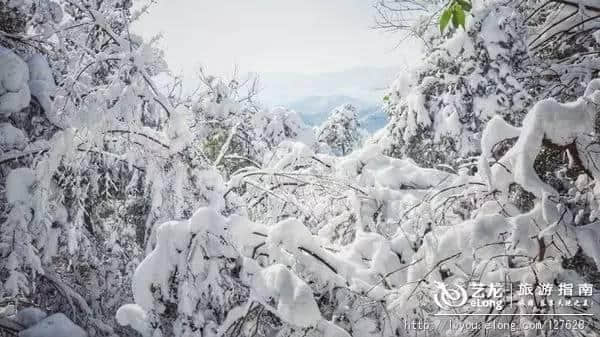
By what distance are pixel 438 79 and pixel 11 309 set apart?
6.66 meters

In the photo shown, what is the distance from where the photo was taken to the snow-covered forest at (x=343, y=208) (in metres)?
2.12

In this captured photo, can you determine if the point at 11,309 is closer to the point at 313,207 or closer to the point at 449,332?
the point at 313,207

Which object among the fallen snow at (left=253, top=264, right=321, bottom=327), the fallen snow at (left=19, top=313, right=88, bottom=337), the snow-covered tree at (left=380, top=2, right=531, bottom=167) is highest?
the snow-covered tree at (left=380, top=2, right=531, bottom=167)

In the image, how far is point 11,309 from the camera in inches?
191

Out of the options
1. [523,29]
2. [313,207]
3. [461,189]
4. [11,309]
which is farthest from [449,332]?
[11,309]

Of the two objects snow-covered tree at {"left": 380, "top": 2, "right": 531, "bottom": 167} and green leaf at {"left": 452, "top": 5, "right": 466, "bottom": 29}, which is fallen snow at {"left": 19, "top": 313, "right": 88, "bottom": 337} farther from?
snow-covered tree at {"left": 380, "top": 2, "right": 531, "bottom": 167}

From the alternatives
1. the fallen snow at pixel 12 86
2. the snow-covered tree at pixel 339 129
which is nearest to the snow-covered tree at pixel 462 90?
the fallen snow at pixel 12 86

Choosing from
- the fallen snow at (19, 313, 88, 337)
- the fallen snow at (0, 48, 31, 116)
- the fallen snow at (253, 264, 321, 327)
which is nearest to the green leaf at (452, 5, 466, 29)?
the fallen snow at (253, 264, 321, 327)

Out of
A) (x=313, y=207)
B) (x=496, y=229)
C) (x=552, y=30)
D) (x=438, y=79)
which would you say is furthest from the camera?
(x=438, y=79)
